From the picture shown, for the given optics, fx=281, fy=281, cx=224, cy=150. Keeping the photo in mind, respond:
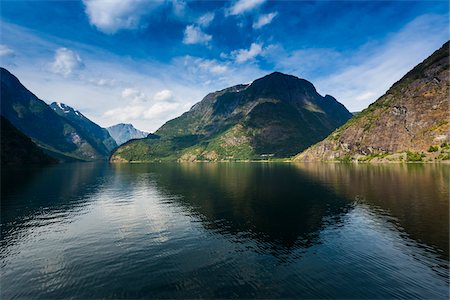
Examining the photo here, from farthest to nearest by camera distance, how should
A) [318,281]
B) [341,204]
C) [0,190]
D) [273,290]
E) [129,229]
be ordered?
[0,190]
[341,204]
[129,229]
[318,281]
[273,290]

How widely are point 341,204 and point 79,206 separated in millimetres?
Answer: 85214

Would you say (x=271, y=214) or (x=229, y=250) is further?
A: (x=271, y=214)

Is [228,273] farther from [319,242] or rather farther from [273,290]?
[319,242]

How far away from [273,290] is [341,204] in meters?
63.3

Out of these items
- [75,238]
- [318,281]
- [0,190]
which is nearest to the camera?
[318,281]

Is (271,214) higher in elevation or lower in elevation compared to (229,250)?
higher

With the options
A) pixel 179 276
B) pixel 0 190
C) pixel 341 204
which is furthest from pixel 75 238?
pixel 0 190

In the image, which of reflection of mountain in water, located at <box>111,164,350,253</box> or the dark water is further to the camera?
reflection of mountain in water, located at <box>111,164,350,253</box>

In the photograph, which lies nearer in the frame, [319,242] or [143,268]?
[143,268]

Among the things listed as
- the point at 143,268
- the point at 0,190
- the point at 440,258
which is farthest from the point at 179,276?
the point at 0,190

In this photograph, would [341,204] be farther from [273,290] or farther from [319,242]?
[273,290]

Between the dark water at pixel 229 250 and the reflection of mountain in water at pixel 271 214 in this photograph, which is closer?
the dark water at pixel 229 250

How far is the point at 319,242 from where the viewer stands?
52.9m

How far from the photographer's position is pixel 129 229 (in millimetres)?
63938
